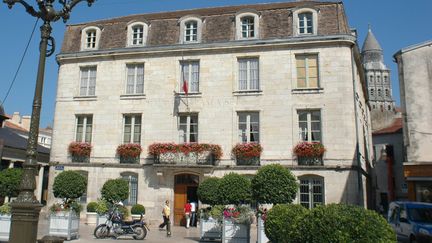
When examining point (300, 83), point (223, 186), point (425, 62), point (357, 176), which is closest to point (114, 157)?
point (223, 186)

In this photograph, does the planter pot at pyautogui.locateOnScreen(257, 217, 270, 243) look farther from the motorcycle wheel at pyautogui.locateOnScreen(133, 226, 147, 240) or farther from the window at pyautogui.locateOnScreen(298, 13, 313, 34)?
the window at pyautogui.locateOnScreen(298, 13, 313, 34)

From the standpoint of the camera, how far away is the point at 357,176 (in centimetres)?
1856

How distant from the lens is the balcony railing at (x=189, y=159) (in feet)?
65.8

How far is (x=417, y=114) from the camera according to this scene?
2133 centimetres

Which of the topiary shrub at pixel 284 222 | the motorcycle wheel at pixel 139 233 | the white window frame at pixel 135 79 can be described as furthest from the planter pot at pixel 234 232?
the white window frame at pixel 135 79

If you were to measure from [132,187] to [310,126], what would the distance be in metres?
9.81

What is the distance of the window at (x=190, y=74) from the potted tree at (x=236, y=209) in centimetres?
774

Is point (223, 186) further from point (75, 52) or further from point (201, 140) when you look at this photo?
point (75, 52)

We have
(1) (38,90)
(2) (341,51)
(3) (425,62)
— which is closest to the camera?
(1) (38,90)

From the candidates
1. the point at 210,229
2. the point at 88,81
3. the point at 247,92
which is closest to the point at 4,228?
the point at 210,229

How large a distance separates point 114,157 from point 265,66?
30.9 ft

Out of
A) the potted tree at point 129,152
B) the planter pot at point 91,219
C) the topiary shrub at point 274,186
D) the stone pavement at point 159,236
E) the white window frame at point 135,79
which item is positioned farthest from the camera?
the white window frame at point 135,79

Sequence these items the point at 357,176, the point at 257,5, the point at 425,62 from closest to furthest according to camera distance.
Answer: the point at 357,176, the point at 425,62, the point at 257,5

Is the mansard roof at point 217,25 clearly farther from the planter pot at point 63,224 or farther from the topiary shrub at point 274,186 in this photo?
the planter pot at point 63,224
